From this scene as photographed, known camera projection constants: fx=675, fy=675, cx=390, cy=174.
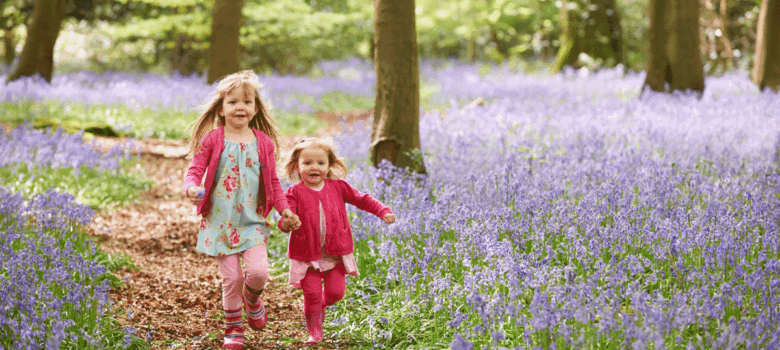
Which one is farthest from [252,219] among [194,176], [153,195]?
[153,195]

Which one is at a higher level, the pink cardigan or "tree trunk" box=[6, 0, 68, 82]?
"tree trunk" box=[6, 0, 68, 82]

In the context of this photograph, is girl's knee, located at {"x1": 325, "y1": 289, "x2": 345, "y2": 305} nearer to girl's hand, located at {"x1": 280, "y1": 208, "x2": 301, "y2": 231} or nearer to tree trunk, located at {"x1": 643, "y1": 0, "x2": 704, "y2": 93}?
girl's hand, located at {"x1": 280, "y1": 208, "x2": 301, "y2": 231}

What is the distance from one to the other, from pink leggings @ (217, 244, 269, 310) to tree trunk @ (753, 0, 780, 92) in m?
11.3

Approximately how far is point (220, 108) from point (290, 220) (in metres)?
A: 0.92

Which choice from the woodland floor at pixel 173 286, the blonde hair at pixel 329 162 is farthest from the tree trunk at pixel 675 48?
the blonde hair at pixel 329 162

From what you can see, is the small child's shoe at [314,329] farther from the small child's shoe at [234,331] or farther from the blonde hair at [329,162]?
the blonde hair at [329,162]

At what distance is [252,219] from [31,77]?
13.3 m

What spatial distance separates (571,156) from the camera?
6703mm

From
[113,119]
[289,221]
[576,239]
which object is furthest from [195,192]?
[113,119]

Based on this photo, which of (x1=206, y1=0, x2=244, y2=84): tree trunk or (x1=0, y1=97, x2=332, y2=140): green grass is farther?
(x1=206, y1=0, x2=244, y2=84): tree trunk

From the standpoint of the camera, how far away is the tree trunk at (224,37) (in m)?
15.0

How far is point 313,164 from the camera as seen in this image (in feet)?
12.7

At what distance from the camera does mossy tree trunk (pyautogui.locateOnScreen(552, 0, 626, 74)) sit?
717 inches

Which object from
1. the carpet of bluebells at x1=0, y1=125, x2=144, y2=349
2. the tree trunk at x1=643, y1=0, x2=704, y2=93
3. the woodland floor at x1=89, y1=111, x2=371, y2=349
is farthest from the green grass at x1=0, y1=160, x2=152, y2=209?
the tree trunk at x1=643, y1=0, x2=704, y2=93
